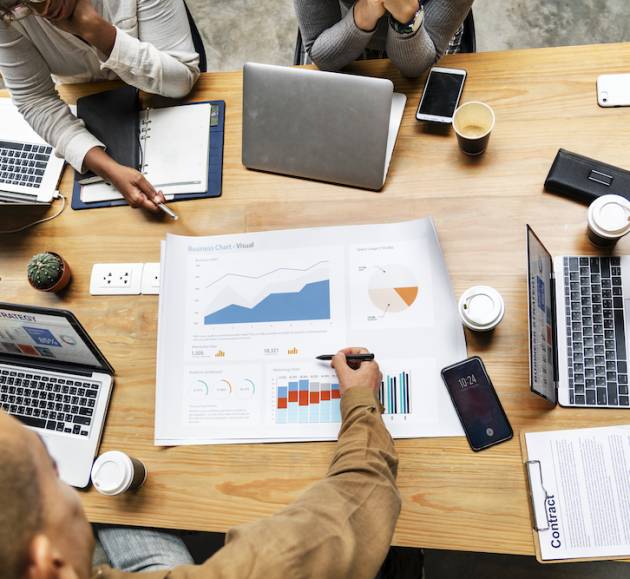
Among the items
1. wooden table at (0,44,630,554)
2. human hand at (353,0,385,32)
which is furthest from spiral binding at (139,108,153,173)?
human hand at (353,0,385,32)

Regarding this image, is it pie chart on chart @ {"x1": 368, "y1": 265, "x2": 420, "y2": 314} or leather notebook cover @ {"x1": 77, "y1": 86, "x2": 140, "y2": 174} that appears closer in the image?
pie chart on chart @ {"x1": 368, "y1": 265, "x2": 420, "y2": 314}

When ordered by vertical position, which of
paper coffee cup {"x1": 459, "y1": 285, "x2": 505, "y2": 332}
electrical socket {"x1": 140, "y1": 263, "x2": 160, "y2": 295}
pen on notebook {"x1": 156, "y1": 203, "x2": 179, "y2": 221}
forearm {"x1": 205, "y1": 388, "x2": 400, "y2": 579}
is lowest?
forearm {"x1": 205, "y1": 388, "x2": 400, "y2": 579}

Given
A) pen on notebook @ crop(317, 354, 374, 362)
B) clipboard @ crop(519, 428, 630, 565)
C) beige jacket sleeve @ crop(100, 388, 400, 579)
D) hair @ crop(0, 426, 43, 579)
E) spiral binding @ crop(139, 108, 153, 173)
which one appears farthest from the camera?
spiral binding @ crop(139, 108, 153, 173)

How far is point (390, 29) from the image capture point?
1.17 meters

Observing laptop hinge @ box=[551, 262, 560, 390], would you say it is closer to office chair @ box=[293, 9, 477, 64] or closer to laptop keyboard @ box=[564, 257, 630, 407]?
laptop keyboard @ box=[564, 257, 630, 407]

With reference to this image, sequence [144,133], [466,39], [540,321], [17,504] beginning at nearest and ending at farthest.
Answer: [17,504] → [540,321] → [144,133] → [466,39]

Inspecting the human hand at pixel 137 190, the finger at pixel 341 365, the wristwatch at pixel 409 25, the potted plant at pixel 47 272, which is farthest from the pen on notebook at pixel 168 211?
the wristwatch at pixel 409 25

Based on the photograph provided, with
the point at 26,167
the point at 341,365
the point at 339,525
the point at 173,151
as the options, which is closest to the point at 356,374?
the point at 341,365

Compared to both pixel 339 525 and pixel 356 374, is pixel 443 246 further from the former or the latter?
pixel 339 525

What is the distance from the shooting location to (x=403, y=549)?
1322mm

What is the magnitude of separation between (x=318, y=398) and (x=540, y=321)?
396mm

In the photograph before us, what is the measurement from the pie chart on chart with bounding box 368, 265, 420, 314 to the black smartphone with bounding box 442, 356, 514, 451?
142mm

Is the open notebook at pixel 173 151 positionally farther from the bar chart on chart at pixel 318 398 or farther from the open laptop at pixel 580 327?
Answer: the open laptop at pixel 580 327

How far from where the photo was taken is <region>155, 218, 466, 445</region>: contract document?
107cm
